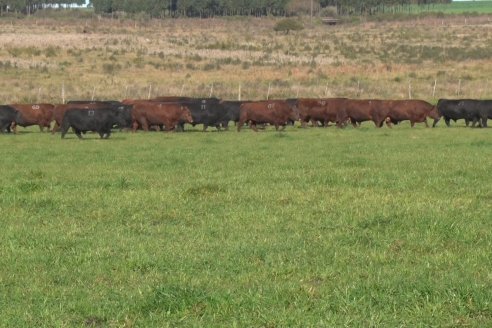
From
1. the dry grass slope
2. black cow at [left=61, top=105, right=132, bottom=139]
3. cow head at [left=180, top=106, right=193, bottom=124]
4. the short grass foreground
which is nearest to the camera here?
the short grass foreground

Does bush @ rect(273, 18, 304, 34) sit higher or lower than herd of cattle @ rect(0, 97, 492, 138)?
higher

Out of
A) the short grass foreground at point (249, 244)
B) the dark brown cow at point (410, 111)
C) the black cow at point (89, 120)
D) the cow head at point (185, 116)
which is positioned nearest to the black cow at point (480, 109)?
the dark brown cow at point (410, 111)

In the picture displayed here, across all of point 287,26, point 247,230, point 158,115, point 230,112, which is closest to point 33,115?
point 158,115

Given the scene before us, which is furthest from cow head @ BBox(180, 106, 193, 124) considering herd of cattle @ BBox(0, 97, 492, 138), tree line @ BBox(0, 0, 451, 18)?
tree line @ BBox(0, 0, 451, 18)

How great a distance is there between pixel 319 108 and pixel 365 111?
183 centimetres

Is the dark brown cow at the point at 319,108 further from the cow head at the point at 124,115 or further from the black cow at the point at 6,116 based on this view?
the black cow at the point at 6,116

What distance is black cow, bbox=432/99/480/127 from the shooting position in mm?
33825

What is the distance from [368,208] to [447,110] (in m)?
24.1

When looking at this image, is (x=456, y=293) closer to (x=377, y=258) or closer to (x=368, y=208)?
(x=377, y=258)

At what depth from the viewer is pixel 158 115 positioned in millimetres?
32062

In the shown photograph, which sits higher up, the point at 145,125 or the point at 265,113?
the point at 265,113

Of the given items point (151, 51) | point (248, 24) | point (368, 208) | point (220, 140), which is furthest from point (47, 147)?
point (248, 24)

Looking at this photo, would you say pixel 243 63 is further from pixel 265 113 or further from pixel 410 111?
pixel 265 113

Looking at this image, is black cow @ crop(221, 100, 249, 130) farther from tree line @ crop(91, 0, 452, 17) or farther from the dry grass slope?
tree line @ crop(91, 0, 452, 17)
